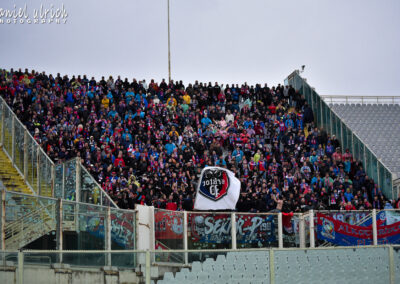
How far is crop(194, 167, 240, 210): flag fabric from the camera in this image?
75.6ft

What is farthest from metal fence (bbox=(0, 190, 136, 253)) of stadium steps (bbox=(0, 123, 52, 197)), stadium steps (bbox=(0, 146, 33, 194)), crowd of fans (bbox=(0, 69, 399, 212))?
crowd of fans (bbox=(0, 69, 399, 212))

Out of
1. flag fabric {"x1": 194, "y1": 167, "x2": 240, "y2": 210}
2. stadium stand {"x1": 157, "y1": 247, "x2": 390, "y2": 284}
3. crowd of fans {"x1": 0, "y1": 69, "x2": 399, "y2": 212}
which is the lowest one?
stadium stand {"x1": 157, "y1": 247, "x2": 390, "y2": 284}

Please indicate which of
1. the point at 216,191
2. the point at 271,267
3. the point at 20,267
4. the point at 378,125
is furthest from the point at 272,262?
the point at 378,125

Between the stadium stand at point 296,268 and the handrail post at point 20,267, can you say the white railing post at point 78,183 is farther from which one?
the handrail post at point 20,267

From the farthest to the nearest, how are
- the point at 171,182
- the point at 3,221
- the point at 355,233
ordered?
the point at 171,182, the point at 355,233, the point at 3,221

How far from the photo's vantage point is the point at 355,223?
68.8ft

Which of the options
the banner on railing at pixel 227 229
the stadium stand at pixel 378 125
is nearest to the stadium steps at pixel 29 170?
the banner on railing at pixel 227 229

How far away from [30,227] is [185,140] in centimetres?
1727

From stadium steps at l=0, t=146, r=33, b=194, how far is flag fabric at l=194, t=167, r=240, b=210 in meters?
6.07

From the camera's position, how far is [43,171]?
1877cm

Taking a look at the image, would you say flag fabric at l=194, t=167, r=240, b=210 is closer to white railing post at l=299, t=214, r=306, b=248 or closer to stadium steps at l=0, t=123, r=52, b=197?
white railing post at l=299, t=214, r=306, b=248

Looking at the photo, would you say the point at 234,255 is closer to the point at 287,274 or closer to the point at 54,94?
the point at 287,274

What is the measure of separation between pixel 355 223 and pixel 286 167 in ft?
25.0

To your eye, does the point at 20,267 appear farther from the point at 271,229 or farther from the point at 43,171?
the point at 271,229
